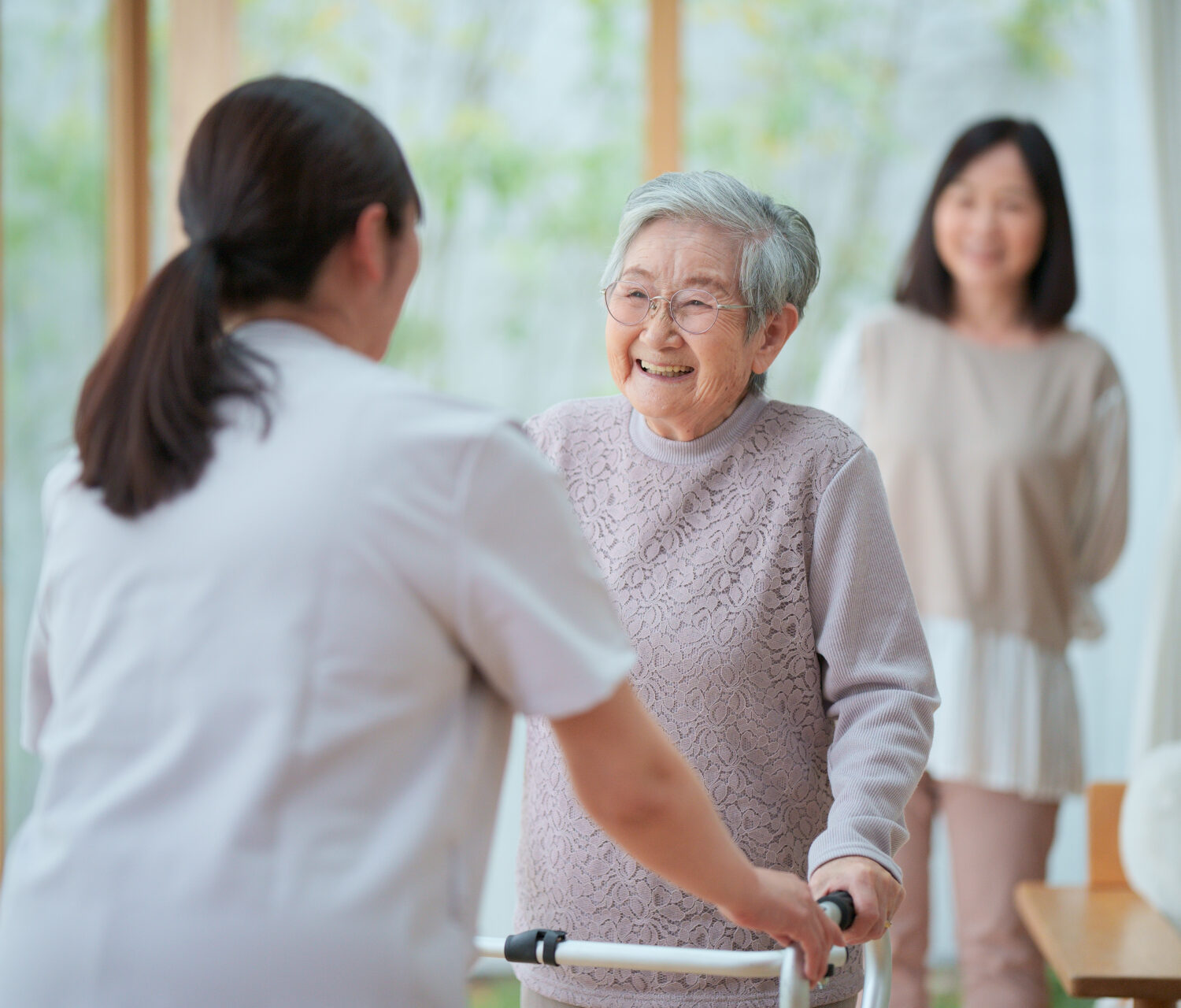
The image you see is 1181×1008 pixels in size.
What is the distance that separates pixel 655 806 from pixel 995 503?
1832 mm

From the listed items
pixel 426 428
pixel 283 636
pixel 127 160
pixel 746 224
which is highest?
pixel 127 160

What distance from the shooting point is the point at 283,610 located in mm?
922

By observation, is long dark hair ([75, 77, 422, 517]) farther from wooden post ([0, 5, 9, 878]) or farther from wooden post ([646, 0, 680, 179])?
wooden post ([646, 0, 680, 179])

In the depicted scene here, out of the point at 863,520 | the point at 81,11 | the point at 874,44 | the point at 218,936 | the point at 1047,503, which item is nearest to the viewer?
the point at 218,936

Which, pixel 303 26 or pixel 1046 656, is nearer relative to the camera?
pixel 1046 656

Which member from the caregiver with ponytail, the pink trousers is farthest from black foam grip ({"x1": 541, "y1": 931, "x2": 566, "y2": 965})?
the pink trousers

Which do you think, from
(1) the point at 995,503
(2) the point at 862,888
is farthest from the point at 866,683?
(1) the point at 995,503

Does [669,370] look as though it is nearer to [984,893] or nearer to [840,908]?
[840,908]

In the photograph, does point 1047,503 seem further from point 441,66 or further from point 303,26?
point 303,26

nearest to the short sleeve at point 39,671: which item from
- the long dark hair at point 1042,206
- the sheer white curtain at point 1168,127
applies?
the long dark hair at point 1042,206

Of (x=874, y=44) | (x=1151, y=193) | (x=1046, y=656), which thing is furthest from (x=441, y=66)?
(x=1046, y=656)

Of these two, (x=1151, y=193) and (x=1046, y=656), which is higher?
(x=1151, y=193)

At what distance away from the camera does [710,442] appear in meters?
1.57

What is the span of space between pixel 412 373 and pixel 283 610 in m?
2.58
